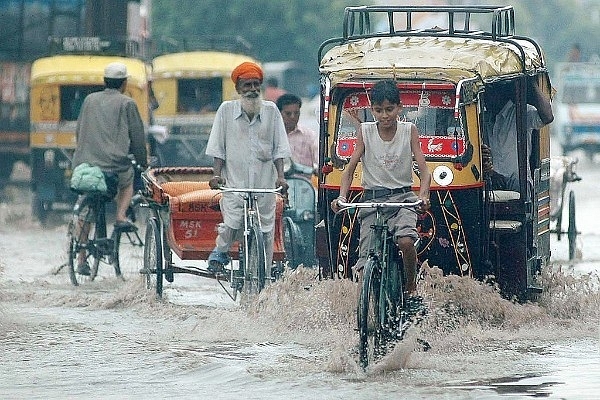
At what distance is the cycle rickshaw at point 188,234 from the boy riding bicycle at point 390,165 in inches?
82.5

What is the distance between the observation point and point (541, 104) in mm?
10695

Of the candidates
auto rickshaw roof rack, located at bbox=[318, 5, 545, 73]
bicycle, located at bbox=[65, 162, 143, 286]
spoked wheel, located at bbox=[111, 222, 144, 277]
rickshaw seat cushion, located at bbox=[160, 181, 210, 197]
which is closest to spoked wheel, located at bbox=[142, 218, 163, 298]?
rickshaw seat cushion, located at bbox=[160, 181, 210, 197]

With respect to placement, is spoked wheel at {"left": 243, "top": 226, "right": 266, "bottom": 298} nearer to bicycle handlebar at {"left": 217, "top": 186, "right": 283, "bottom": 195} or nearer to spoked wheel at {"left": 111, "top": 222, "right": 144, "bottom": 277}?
bicycle handlebar at {"left": 217, "top": 186, "right": 283, "bottom": 195}

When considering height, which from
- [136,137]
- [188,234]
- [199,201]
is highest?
[136,137]

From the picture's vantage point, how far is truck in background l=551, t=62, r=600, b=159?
36.4 metres

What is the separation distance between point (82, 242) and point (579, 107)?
83.9 feet

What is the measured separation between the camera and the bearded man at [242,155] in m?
10.8

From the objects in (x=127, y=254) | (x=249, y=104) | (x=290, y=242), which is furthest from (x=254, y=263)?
(x=127, y=254)

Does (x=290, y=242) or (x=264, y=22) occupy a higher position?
(x=264, y=22)

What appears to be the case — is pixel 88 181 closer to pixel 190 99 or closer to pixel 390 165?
pixel 390 165

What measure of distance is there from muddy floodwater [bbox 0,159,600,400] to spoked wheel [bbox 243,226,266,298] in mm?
186

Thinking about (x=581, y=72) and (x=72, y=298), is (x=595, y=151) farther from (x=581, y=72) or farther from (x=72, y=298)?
(x=72, y=298)

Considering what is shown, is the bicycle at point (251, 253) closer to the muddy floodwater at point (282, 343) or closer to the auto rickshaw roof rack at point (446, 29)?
the muddy floodwater at point (282, 343)

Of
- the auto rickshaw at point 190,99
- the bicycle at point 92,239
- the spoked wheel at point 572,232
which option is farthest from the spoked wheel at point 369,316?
the auto rickshaw at point 190,99
